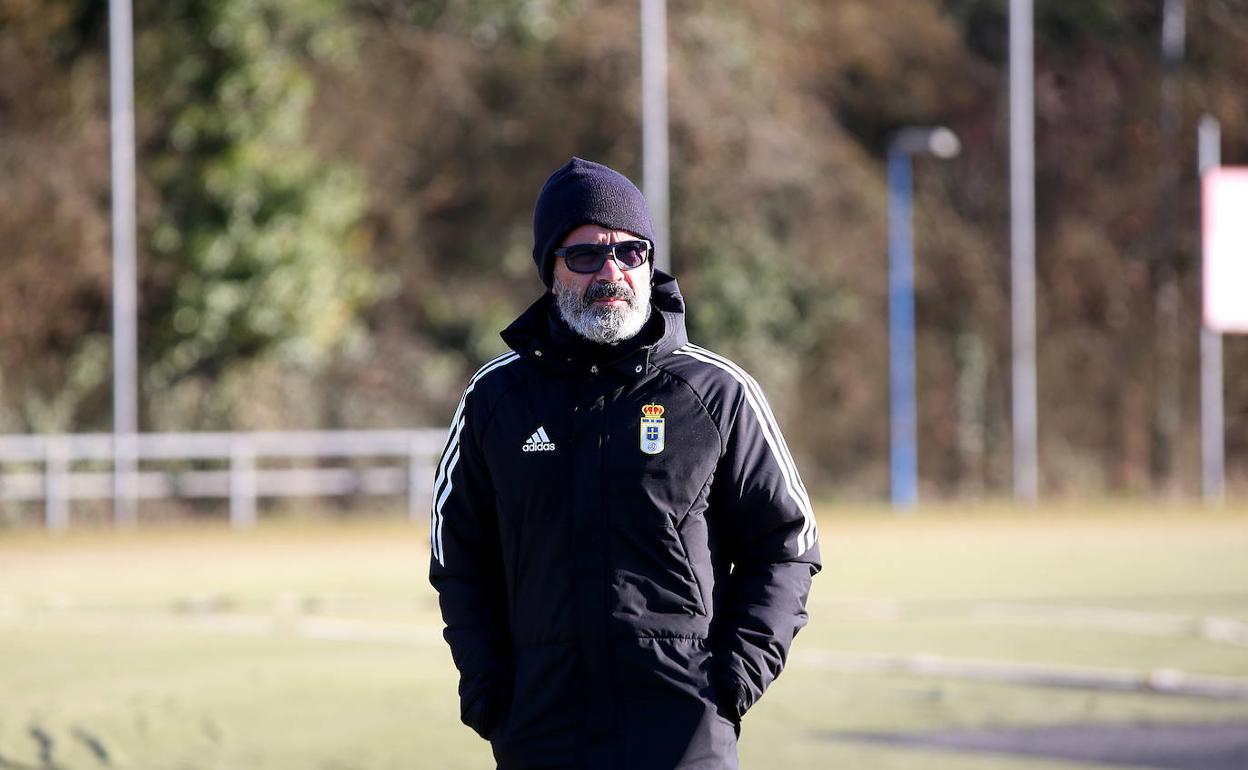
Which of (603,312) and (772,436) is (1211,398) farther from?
(603,312)

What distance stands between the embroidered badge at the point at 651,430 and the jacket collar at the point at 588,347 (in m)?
0.10

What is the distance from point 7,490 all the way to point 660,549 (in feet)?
82.3

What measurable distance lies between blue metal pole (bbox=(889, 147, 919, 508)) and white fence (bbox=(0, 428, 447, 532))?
818cm

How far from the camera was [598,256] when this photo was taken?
4.56 m

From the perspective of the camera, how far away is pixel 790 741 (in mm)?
9875

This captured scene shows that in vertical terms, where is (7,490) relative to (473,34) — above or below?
below

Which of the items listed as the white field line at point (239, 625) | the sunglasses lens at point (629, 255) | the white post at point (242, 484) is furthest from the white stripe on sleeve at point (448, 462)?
the white post at point (242, 484)

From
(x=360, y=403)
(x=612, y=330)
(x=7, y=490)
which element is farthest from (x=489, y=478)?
(x=360, y=403)

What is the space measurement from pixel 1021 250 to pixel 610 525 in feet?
107

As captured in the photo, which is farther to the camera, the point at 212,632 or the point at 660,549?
the point at 212,632

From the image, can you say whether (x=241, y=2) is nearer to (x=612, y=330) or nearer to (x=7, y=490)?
(x=7, y=490)

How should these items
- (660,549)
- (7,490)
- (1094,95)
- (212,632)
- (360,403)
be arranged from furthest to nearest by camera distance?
(1094,95) → (360,403) → (7,490) → (212,632) → (660,549)

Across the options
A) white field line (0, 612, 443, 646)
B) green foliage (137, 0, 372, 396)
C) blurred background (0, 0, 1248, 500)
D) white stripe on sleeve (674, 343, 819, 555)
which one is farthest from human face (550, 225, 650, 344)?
green foliage (137, 0, 372, 396)

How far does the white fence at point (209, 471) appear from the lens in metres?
28.4
